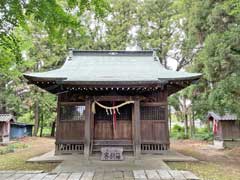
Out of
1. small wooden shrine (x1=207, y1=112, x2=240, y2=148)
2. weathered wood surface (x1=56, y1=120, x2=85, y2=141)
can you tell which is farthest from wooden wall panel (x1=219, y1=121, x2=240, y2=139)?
weathered wood surface (x1=56, y1=120, x2=85, y2=141)

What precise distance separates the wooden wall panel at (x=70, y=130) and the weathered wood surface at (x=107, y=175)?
314cm

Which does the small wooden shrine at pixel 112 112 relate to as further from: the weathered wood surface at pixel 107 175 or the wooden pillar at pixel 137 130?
the weathered wood surface at pixel 107 175

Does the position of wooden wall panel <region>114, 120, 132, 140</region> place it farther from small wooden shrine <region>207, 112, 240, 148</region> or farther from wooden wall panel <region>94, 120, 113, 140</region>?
small wooden shrine <region>207, 112, 240, 148</region>

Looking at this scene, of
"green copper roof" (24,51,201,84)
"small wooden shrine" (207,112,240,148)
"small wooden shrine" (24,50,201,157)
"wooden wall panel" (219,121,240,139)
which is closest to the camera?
"green copper roof" (24,51,201,84)

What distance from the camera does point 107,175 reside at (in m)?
5.68

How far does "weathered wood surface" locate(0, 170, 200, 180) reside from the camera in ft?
17.4

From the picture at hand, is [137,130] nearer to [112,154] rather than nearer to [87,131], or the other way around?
[112,154]

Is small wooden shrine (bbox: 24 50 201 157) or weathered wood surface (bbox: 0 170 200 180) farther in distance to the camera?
small wooden shrine (bbox: 24 50 201 157)

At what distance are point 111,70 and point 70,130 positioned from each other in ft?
10.0

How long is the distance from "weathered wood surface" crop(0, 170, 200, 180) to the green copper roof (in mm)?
3049

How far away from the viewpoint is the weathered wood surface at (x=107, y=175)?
5.29 m

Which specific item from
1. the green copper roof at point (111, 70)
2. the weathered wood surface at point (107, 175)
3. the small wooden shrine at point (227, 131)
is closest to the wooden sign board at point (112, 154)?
the weathered wood surface at point (107, 175)

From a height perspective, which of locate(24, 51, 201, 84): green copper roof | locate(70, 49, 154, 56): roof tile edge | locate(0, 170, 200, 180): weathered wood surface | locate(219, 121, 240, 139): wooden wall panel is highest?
locate(70, 49, 154, 56): roof tile edge

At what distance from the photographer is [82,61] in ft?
37.7
